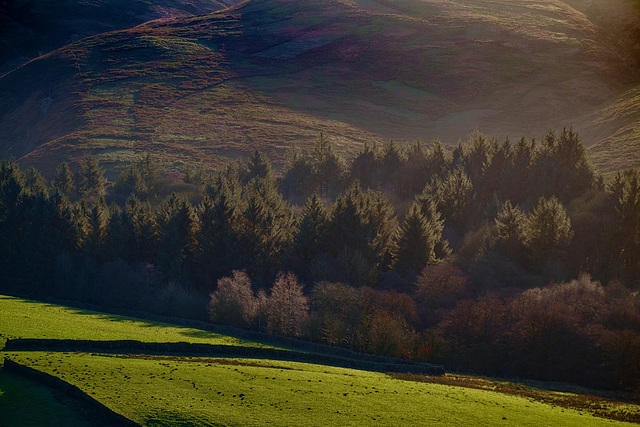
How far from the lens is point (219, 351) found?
1800 inches

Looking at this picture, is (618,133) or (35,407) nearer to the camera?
(35,407)

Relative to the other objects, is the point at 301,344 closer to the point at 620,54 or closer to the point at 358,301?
the point at 358,301

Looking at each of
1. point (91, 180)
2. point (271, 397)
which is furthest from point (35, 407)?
point (91, 180)

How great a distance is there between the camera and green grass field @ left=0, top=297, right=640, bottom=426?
2870 centimetres

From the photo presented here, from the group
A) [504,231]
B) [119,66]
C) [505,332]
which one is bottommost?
[505,332]

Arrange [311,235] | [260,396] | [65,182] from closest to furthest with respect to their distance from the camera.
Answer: [260,396], [311,235], [65,182]

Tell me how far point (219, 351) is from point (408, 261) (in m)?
31.5

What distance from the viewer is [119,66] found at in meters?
190

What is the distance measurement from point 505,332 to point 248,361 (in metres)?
23.6

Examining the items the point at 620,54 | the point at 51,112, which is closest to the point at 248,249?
the point at 51,112

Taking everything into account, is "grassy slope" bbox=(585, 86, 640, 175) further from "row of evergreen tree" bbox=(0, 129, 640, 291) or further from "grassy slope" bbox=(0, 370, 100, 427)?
"grassy slope" bbox=(0, 370, 100, 427)

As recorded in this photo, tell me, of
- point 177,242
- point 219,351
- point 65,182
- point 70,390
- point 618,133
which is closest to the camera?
point 70,390

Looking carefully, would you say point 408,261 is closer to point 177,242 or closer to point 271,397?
point 177,242

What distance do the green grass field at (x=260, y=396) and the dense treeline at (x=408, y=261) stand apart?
12.0 metres
